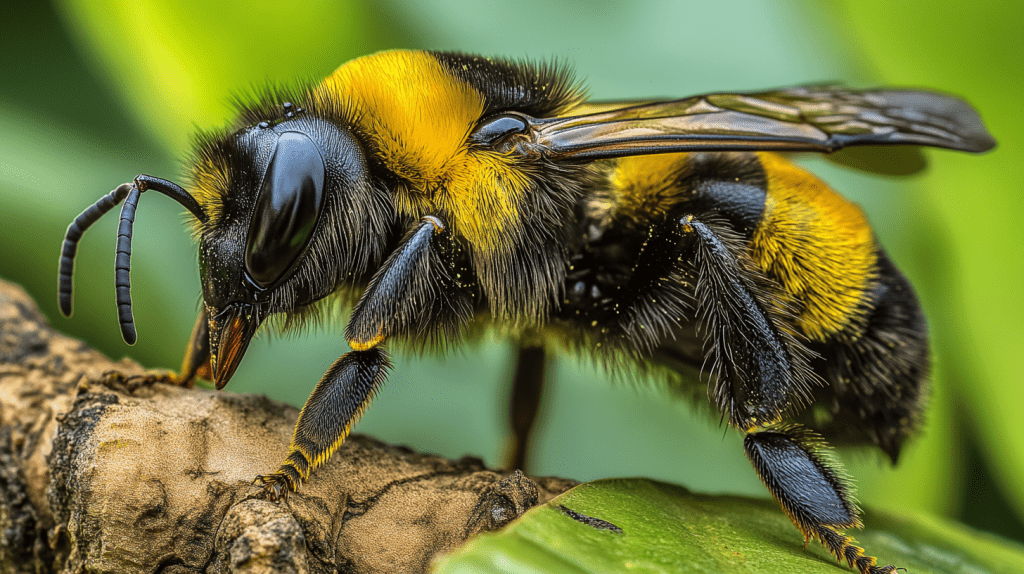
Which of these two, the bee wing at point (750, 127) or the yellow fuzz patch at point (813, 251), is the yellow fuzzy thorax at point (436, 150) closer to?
the bee wing at point (750, 127)

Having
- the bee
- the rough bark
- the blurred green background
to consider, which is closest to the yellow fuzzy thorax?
the bee

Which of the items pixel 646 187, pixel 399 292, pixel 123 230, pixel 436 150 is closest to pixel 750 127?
pixel 646 187

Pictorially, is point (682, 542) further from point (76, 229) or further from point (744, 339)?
point (76, 229)

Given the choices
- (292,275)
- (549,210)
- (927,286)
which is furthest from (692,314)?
(927,286)

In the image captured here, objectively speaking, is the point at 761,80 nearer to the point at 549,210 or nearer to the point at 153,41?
the point at 549,210

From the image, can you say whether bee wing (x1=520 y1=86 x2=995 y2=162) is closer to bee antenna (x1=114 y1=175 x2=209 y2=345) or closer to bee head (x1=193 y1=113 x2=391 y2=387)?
bee head (x1=193 y1=113 x2=391 y2=387)

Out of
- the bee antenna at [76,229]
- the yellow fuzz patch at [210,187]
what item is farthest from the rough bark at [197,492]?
the yellow fuzz patch at [210,187]
